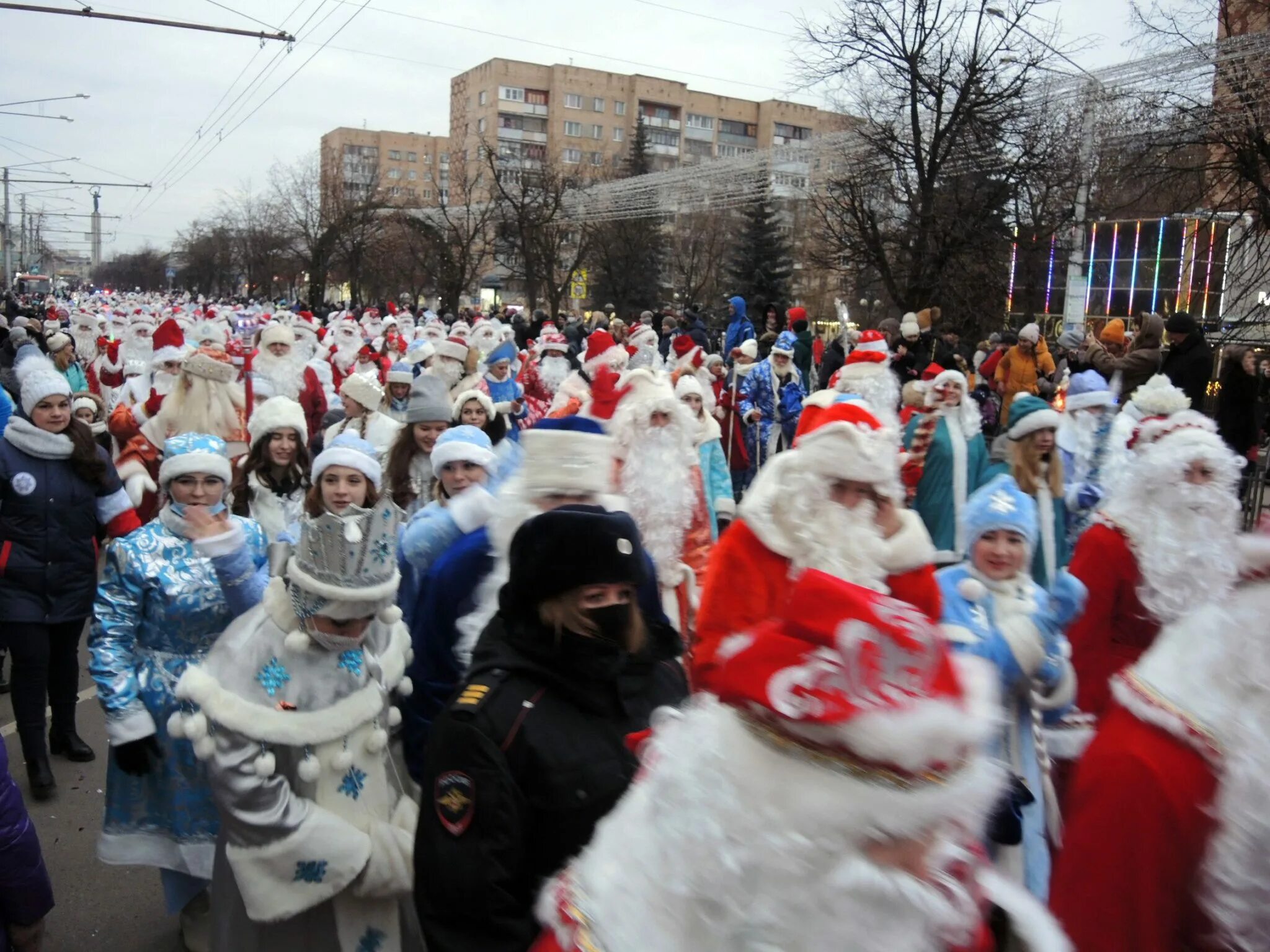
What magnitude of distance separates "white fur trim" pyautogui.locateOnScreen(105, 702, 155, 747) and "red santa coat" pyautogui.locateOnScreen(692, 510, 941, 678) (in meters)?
2.06

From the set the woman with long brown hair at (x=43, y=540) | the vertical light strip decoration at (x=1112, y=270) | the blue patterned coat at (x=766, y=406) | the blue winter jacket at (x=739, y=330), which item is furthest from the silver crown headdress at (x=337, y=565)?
the vertical light strip decoration at (x=1112, y=270)

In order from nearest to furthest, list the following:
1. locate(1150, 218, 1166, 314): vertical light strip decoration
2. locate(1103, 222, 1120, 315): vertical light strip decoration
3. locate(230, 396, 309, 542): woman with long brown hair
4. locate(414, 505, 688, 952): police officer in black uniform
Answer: locate(414, 505, 688, 952): police officer in black uniform < locate(230, 396, 309, 542): woman with long brown hair < locate(1150, 218, 1166, 314): vertical light strip decoration < locate(1103, 222, 1120, 315): vertical light strip decoration

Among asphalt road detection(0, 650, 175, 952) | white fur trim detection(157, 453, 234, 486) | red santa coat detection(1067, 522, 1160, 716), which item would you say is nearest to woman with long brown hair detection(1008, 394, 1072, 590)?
red santa coat detection(1067, 522, 1160, 716)

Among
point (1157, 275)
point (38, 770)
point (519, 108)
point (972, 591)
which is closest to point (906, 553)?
point (972, 591)

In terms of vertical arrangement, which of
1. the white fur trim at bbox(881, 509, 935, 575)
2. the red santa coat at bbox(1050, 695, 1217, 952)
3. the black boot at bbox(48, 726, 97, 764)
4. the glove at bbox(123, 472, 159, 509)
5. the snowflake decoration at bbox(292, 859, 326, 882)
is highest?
the white fur trim at bbox(881, 509, 935, 575)

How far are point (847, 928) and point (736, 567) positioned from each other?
8.96ft

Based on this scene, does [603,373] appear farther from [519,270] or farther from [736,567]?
[519,270]

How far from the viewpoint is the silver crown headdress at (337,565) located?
299 centimetres

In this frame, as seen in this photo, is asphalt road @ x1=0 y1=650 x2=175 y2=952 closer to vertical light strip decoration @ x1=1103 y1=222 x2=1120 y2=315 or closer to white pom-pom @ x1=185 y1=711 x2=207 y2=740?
white pom-pom @ x1=185 y1=711 x2=207 y2=740

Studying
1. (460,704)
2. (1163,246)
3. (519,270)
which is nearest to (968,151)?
(1163,246)

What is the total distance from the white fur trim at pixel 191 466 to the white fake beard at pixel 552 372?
1081 cm

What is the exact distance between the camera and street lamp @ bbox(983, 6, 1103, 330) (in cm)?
1919

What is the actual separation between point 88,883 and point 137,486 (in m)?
2.59

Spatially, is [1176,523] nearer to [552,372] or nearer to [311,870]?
[311,870]
